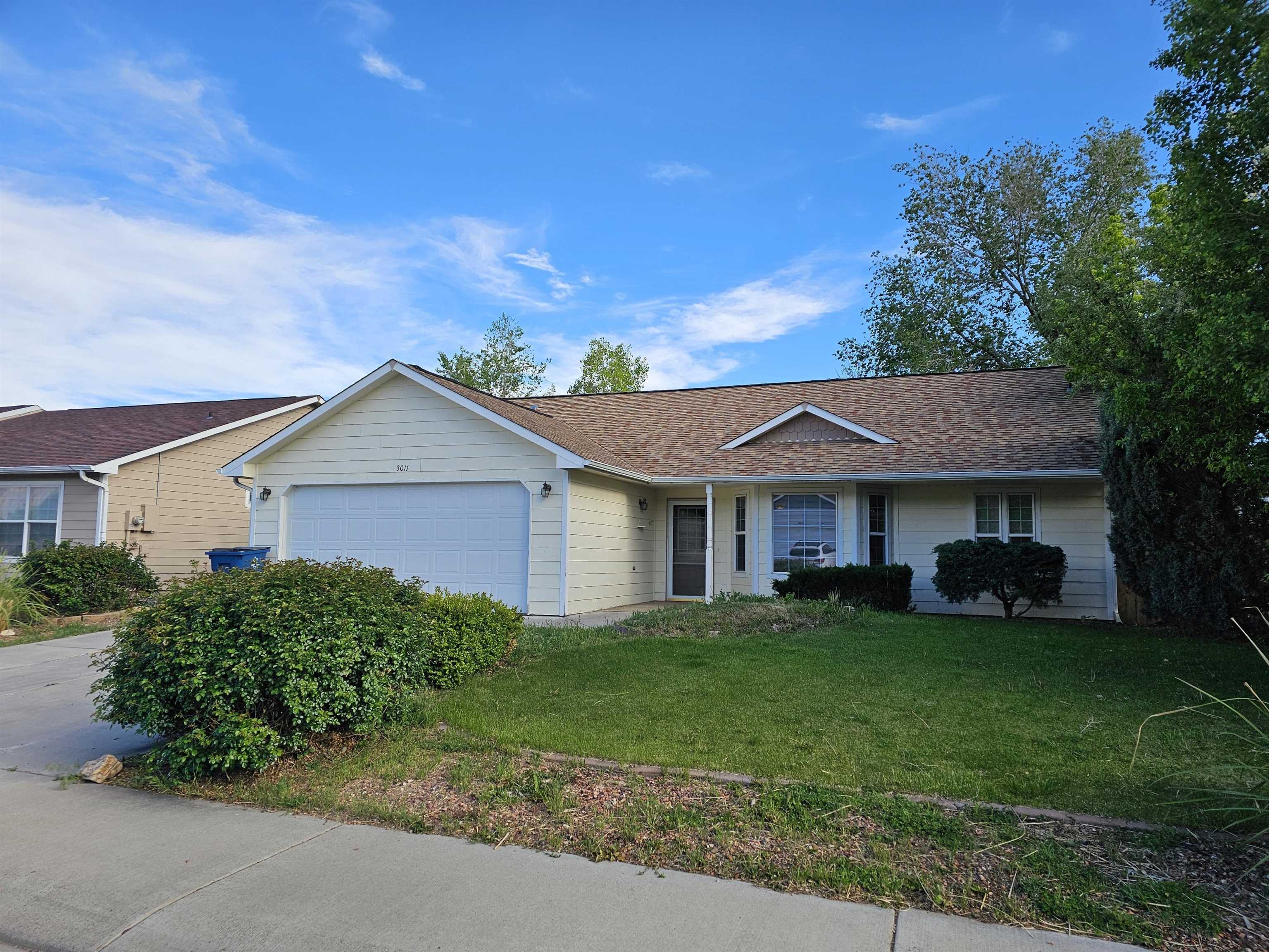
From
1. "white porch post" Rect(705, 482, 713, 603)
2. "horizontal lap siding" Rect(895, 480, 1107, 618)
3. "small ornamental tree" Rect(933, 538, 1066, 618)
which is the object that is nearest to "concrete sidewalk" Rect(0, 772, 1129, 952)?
"small ornamental tree" Rect(933, 538, 1066, 618)

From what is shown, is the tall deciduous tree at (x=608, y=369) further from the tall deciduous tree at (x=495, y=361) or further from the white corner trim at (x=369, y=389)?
the white corner trim at (x=369, y=389)

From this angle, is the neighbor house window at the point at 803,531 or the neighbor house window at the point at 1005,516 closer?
the neighbor house window at the point at 1005,516

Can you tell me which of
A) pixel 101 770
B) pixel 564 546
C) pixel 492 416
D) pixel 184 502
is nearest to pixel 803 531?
pixel 564 546

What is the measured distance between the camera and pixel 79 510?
655 inches

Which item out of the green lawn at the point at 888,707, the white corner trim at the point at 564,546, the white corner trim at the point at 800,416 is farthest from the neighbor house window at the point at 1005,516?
the white corner trim at the point at 564,546

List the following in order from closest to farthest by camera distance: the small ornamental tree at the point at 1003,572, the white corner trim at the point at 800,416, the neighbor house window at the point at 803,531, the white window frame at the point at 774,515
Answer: the small ornamental tree at the point at 1003,572, the white window frame at the point at 774,515, the neighbor house window at the point at 803,531, the white corner trim at the point at 800,416

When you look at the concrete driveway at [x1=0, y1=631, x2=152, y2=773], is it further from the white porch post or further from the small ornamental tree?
the small ornamental tree

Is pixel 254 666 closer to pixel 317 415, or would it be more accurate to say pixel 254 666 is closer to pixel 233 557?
pixel 233 557

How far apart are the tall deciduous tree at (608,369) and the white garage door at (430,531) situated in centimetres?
3173

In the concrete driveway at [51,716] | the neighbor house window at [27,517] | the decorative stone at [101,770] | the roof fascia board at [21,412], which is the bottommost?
the concrete driveway at [51,716]

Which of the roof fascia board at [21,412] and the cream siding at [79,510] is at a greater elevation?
the roof fascia board at [21,412]

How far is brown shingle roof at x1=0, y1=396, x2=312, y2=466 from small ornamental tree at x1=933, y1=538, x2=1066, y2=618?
1643cm

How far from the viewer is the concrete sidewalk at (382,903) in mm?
3178

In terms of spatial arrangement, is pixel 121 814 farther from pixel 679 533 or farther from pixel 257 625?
pixel 679 533
